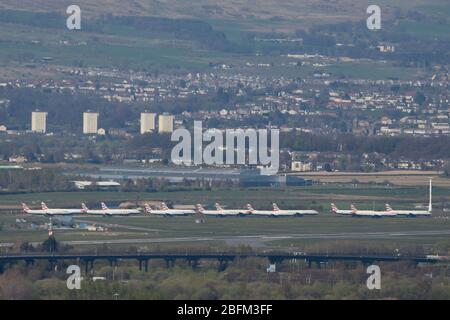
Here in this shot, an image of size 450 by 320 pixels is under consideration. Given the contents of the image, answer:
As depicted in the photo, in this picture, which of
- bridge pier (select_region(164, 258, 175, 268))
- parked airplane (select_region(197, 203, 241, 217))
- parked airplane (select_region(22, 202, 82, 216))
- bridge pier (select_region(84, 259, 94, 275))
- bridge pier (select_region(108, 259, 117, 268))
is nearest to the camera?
bridge pier (select_region(84, 259, 94, 275))

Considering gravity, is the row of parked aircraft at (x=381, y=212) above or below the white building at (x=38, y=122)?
below

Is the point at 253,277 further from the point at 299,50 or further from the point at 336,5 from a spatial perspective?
the point at 336,5

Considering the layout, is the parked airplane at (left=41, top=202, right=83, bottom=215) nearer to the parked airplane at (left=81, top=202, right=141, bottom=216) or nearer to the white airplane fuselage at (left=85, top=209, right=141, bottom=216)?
the parked airplane at (left=81, top=202, right=141, bottom=216)

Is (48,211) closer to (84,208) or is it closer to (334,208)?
(84,208)

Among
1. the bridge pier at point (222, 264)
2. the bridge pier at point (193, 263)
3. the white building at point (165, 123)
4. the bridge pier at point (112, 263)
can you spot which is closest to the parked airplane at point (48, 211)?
the bridge pier at point (193, 263)

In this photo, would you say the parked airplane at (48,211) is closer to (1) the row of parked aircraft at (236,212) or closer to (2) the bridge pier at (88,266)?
(1) the row of parked aircraft at (236,212)

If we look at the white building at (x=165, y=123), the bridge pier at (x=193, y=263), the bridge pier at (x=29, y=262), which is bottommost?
the bridge pier at (x=193, y=263)

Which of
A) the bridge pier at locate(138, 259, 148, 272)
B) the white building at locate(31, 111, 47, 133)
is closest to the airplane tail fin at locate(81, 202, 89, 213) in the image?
the bridge pier at locate(138, 259, 148, 272)
